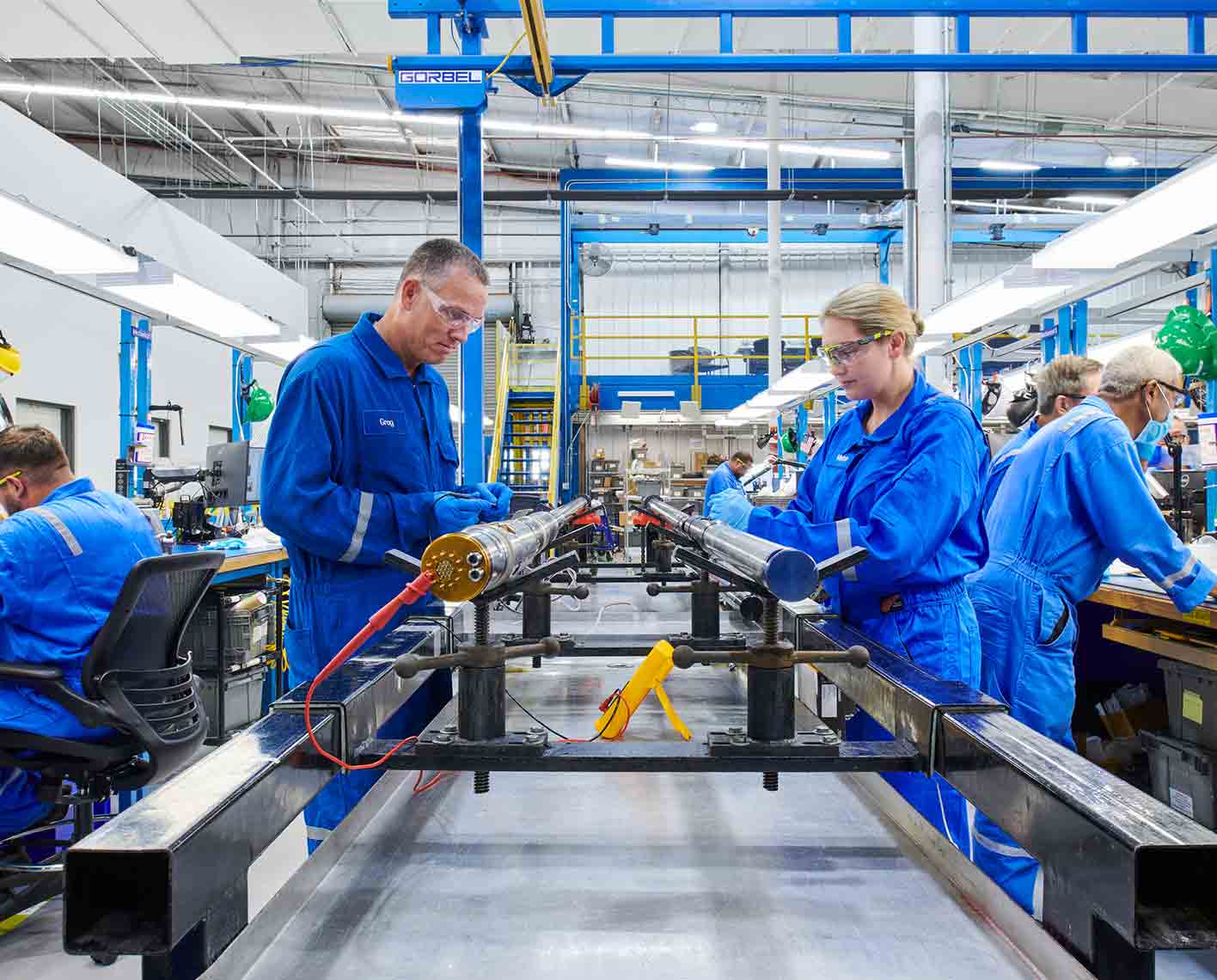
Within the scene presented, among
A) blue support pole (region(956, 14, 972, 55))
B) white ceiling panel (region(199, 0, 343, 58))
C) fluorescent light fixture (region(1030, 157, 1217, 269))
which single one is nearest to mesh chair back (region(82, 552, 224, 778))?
white ceiling panel (region(199, 0, 343, 58))

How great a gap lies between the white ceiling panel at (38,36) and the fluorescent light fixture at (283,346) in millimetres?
1768

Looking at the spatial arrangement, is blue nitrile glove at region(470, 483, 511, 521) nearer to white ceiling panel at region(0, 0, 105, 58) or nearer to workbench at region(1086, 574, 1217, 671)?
workbench at region(1086, 574, 1217, 671)

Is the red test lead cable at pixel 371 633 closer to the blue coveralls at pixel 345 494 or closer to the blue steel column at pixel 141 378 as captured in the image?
the blue coveralls at pixel 345 494

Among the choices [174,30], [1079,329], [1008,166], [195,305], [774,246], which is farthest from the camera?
[774,246]

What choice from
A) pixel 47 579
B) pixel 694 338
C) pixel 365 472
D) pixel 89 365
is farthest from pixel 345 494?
pixel 694 338

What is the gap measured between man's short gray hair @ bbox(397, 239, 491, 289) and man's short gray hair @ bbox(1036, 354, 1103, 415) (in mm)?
1922

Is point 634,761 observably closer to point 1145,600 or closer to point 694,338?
point 1145,600

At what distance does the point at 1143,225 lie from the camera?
2430mm

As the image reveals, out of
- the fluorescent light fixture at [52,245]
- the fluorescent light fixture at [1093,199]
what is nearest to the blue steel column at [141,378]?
the fluorescent light fixture at [52,245]

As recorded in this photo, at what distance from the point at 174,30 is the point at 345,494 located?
343 centimetres

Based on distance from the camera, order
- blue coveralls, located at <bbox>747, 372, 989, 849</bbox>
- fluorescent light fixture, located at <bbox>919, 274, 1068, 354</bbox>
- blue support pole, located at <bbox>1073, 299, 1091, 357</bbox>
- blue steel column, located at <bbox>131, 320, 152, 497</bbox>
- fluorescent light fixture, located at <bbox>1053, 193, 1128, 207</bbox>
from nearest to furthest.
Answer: blue coveralls, located at <bbox>747, 372, 989, 849</bbox> → fluorescent light fixture, located at <bbox>919, 274, 1068, 354</bbox> → blue support pole, located at <bbox>1073, 299, 1091, 357</bbox> → blue steel column, located at <bbox>131, 320, 152, 497</bbox> → fluorescent light fixture, located at <bbox>1053, 193, 1128, 207</bbox>

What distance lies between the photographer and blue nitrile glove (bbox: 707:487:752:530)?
5.94 ft

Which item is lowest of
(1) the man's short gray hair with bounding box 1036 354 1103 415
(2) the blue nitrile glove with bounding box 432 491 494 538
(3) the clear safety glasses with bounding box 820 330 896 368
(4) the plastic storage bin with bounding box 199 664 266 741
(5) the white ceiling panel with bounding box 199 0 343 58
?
(4) the plastic storage bin with bounding box 199 664 266 741

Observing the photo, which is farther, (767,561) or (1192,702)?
(1192,702)
